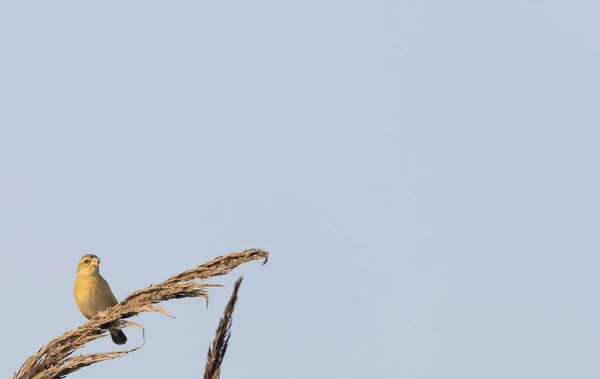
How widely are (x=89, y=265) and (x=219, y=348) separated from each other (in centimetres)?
1015

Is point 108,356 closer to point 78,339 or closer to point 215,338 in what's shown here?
point 78,339

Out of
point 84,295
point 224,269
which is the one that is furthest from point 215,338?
point 84,295

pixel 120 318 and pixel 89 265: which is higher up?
pixel 89 265

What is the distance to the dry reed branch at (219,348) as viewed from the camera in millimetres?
3217

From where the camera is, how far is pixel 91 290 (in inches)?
504

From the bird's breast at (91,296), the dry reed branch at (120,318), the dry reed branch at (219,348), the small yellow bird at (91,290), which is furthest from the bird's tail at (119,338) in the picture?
the dry reed branch at (219,348)

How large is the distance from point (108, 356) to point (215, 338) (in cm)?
187

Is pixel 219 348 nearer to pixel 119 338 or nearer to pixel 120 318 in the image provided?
pixel 120 318

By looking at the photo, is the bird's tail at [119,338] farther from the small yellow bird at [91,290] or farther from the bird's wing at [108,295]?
the bird's wing at [108,295]

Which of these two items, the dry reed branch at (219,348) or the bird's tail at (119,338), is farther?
the bird's tail at (119,338)

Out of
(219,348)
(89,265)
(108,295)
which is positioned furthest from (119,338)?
(219,348)

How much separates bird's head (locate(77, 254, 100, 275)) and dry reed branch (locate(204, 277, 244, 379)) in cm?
1005

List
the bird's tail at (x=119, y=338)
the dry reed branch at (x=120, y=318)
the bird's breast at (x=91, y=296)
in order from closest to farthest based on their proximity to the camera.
→ the dry reed branch at (x=120, y=318) < the bird's breast at (x=91, y=296) < the bird's tail at (x=119, y=338)

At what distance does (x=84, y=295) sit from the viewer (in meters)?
12.8
